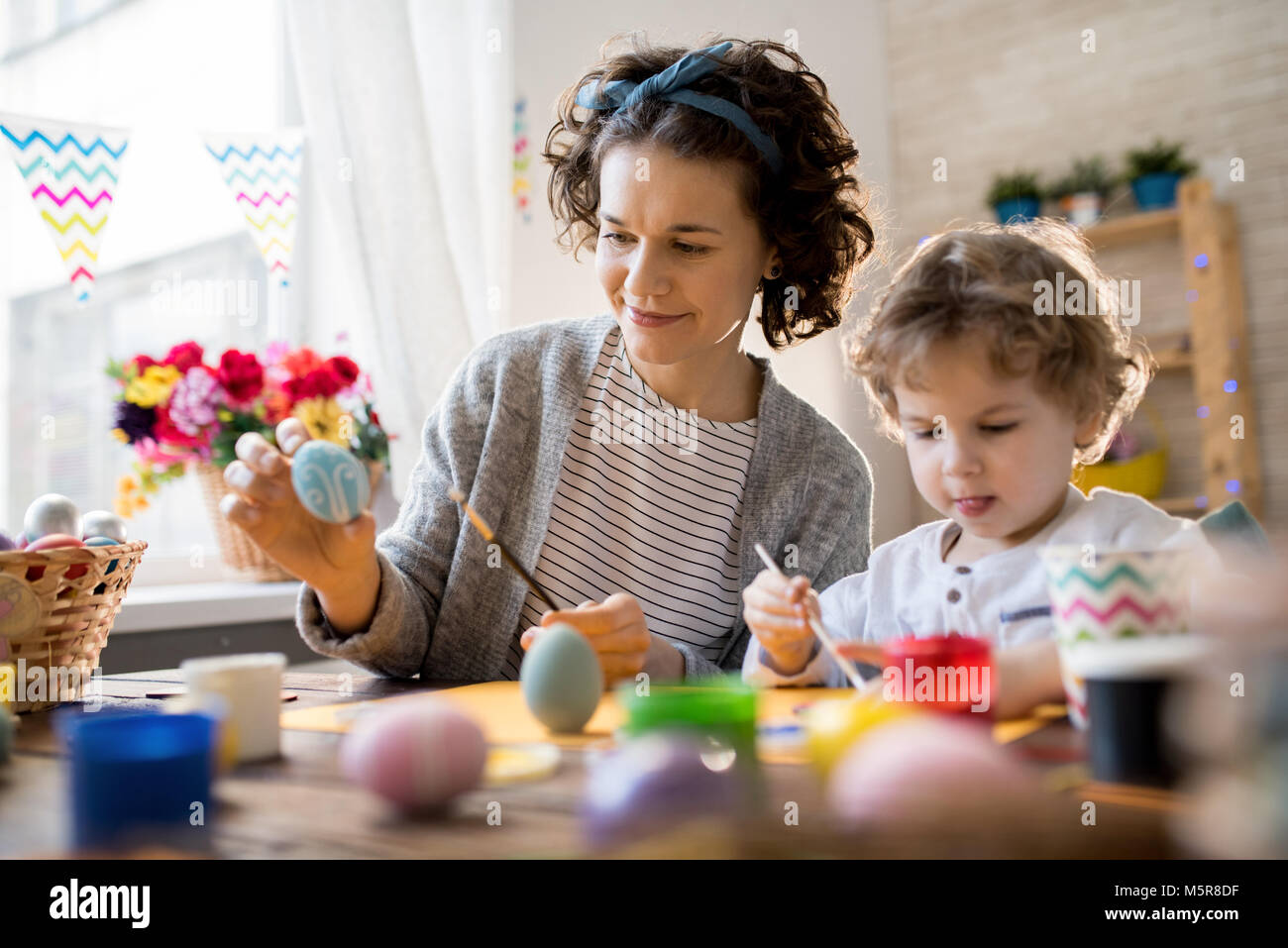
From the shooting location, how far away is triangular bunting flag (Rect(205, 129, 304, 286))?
7.89 ft

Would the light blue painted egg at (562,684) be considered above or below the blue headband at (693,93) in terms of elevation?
below

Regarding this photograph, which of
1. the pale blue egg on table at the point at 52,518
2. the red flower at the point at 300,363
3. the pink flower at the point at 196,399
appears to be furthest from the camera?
the red flower at the point at 300,363

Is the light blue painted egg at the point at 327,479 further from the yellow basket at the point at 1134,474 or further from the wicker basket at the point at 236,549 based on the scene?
the yellow basket at the point at 1134,474

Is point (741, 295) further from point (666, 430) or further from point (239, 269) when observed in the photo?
point (239, 269)

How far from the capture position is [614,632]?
40.6 inches

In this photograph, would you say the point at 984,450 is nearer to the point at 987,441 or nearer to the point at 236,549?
the point at 987,441

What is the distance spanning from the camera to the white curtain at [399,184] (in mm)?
2430

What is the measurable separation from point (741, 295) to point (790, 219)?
5.5 inches

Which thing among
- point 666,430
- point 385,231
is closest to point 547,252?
point 385,231

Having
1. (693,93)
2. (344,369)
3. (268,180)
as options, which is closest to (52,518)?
(693,93)

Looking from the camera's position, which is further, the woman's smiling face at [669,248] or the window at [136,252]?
the window at [136,252]

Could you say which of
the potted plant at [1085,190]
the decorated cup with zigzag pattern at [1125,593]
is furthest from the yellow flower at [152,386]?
the potted plant at [1085,190]

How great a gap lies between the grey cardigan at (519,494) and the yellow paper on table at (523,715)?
0.30 metres

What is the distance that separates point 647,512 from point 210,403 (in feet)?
3.72
